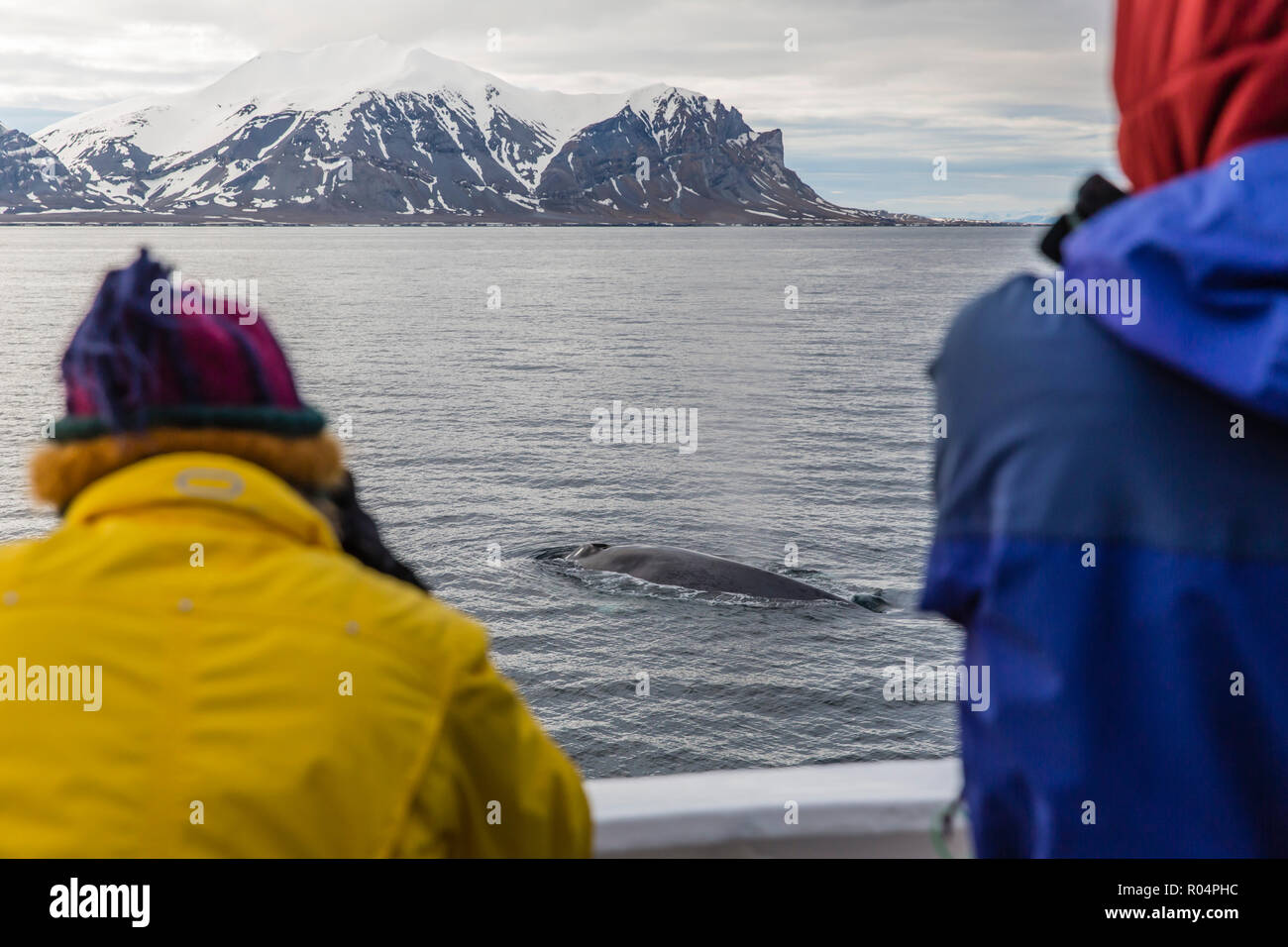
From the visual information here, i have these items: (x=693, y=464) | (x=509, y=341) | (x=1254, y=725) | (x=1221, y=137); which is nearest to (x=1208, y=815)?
(x=1254, y=725)

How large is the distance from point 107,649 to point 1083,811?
5.47ft

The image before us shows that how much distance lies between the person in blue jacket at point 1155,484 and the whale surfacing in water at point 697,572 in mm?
21219

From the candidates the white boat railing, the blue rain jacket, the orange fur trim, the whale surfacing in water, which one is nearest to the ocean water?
the blue rain jacket

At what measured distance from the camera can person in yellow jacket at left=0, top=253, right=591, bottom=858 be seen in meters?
2.06

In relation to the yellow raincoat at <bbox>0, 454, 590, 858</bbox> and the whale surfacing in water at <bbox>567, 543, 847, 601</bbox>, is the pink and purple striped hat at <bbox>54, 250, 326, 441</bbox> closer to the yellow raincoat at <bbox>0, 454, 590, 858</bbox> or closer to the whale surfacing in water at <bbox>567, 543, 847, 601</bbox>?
the yellow raincoat at <bbox>0, 454, 590, 858</bbox>

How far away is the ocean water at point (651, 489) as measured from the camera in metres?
18.8

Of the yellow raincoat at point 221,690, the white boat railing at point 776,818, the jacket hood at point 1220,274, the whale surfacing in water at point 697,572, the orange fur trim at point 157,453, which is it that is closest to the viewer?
the jacket hood at point 1220,274

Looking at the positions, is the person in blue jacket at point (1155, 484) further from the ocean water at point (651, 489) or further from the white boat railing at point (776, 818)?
the white boat railing at point (776, 818)

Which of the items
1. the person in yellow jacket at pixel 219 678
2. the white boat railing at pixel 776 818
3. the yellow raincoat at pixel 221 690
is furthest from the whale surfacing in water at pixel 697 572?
the yellow raincoat at pixel 221 690

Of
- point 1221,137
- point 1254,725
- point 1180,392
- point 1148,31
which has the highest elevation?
point 1148,31

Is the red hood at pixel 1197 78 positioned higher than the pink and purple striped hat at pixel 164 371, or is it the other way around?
the red hood at pixel 1197 78

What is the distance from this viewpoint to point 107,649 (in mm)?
2100
